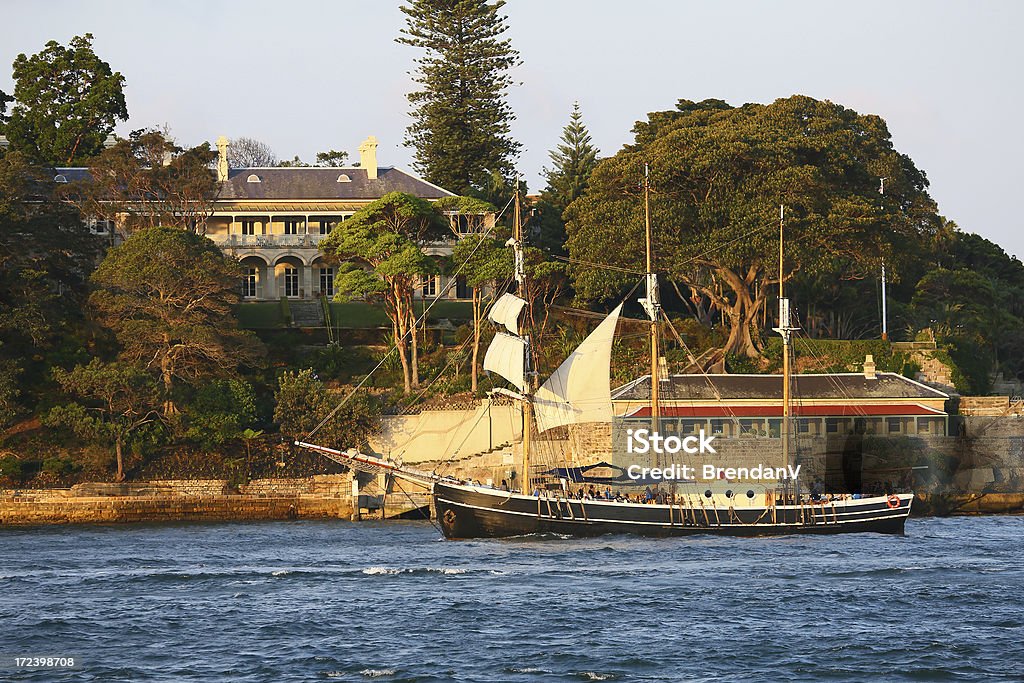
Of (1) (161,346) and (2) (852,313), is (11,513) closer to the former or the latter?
(1) (161,346)

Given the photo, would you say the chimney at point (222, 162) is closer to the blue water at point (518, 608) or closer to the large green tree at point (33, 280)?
the large green tree at point (33, 280)

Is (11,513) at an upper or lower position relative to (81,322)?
lower

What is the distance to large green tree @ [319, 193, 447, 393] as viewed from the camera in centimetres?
7450

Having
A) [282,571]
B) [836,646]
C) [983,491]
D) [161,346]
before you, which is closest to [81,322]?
[161,346]

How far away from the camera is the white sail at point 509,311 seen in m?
58.6

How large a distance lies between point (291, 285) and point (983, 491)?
4434 cm

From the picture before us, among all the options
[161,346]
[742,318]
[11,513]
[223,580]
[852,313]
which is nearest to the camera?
[223,580]

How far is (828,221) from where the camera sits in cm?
7406

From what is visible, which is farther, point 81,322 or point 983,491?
point 81,322

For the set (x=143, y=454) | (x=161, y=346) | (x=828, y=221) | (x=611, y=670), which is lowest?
(x=611, y=670)

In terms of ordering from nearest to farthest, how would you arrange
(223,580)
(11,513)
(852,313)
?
1. (223,580)
2. (11,513)
3. (852,313)

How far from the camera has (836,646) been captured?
36.0 meters

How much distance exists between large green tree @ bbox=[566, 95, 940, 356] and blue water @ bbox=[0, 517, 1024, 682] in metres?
21.8

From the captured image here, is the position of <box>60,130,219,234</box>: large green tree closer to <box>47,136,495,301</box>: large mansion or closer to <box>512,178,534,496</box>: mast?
<box>47,136,495,301</box>: large mansion
